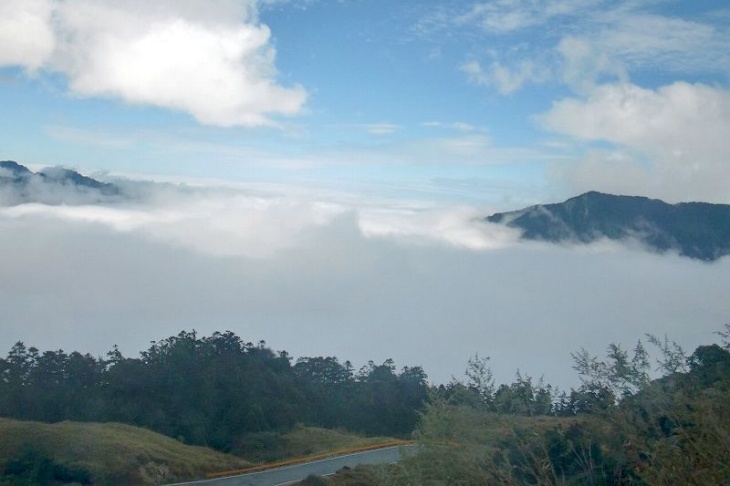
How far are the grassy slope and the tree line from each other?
9.14 metres

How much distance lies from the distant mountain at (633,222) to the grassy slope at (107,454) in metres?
37.4

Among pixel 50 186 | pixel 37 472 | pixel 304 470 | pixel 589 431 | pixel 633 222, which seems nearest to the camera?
pixel 589 431

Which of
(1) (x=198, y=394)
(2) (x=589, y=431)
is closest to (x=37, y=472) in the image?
(2) (x=589, y=431)

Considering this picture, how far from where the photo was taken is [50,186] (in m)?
82.8

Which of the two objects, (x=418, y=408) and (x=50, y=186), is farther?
(x=50, y=186)

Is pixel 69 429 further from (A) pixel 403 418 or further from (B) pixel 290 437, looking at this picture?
(A) pixel 403 418

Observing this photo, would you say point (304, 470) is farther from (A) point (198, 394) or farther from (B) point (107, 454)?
(A) point (198, 394)

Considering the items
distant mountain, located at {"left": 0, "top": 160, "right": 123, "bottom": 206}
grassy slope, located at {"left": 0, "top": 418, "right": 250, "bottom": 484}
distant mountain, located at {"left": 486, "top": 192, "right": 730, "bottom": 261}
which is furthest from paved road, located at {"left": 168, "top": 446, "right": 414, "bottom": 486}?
distant mountain, located at {"left": 0, "top": 160, "right": 123, "bottom": 206}

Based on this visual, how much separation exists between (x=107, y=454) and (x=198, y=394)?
54.0 ft

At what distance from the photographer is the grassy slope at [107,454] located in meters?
19.5

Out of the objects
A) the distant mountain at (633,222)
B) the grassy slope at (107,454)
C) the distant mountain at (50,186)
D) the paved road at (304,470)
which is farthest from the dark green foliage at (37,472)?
the distant mountain at (50,186)

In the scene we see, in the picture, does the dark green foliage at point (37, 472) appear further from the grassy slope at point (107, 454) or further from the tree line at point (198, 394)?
the tree line at point (198, 394)

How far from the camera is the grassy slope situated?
19453 millimetres

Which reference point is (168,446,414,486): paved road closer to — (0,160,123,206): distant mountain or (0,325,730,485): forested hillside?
(0,325,730,485): forested hillside
